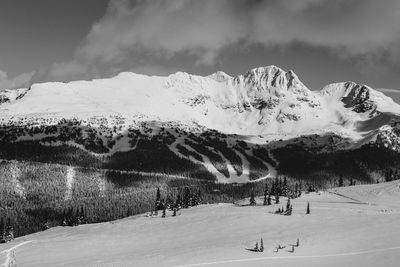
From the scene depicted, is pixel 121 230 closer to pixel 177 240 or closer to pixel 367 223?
pixel 177 240

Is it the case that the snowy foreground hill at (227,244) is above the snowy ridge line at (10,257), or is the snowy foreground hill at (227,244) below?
above

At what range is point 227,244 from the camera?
338ft

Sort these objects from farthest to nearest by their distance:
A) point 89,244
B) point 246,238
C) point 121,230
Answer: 1. point 121,230
2. point 89,244
3. point 246,238

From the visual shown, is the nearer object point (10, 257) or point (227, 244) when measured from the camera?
point (227, 244)

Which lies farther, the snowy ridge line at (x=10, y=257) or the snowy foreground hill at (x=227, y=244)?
the snowy ridge line at (x=10, y=257)

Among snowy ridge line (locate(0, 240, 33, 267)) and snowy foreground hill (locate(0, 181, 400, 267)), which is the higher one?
snowy foreground hill (locate(0, 181, 400, 267))

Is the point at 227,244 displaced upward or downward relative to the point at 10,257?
upward

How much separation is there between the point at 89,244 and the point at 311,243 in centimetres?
5492

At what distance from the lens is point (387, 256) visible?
2945 inches

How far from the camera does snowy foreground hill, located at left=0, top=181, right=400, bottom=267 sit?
3147 inches

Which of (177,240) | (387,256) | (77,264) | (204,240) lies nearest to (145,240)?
(177,240)

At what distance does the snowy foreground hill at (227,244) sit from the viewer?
79.9 meters

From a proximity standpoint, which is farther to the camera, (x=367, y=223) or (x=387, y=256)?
(x=367, y=223)

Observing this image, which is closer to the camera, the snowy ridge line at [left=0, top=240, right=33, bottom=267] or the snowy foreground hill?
the snowy foreground hill
